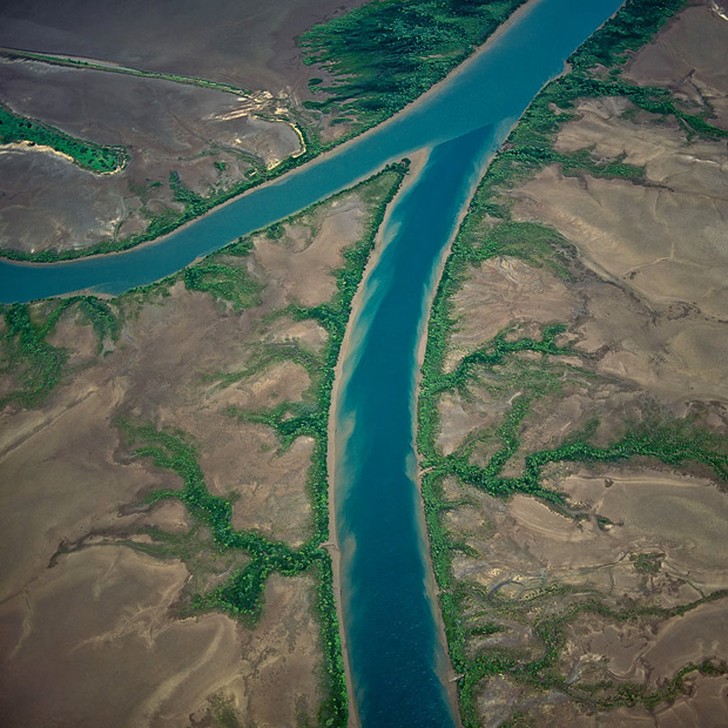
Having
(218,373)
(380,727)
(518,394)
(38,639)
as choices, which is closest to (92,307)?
(218,373)

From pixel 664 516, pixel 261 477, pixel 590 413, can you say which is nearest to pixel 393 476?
pixel 261 477

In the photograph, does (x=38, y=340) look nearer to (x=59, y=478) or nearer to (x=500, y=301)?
(x=59, y=478)

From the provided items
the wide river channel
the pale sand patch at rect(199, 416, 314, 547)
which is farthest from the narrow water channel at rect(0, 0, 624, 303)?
the pale sand patch at rect(199, 416, 314, 547)

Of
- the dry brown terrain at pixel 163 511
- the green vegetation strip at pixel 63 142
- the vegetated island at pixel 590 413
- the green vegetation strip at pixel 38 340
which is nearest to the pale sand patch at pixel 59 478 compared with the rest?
the dry brown terrain at pixel 163 511

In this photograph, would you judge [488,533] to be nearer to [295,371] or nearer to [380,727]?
[380,727]

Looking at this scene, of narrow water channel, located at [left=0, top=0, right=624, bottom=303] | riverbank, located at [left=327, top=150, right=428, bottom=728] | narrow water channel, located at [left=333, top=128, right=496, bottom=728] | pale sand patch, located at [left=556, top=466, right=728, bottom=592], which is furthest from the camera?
narrow water channel, located at [left=0, top=0, right=624, bottom=303]

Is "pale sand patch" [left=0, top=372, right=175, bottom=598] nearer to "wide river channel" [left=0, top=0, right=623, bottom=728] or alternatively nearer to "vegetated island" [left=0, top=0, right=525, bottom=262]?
"wide river channel" [left=0, top=0, right=623, bottom=728]

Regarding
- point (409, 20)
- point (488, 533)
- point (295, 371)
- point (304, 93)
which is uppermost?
point (409, 20)
